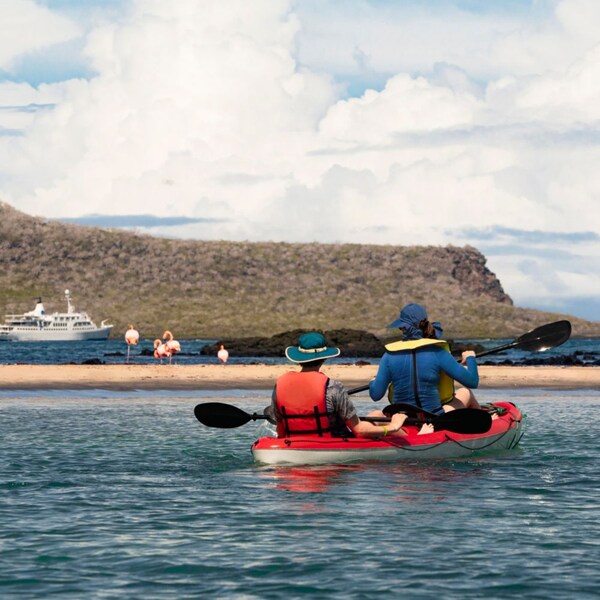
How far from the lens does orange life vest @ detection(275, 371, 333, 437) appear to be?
55.5ft

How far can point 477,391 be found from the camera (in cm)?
3900

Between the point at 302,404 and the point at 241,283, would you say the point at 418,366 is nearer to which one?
the point at 302,404

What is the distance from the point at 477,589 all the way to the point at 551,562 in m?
1.44

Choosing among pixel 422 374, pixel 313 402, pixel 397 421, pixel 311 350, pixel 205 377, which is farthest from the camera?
pixel 205 377

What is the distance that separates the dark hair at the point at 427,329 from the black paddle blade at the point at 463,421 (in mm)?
1207

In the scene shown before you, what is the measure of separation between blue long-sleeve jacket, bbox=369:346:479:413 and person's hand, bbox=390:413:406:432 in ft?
0.95

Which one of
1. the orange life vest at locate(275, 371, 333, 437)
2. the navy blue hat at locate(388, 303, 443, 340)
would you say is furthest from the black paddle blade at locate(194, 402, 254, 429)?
the navy blue hat at locate(388, 303, 443, 340)

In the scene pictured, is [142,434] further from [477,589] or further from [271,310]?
[271,310]

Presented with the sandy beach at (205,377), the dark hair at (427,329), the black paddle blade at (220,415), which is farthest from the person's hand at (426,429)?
the sandy beach at (205,377)

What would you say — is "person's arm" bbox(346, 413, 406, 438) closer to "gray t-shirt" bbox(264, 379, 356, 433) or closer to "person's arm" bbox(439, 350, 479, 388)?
"gray t-shirt" bbox(264, 379, 356, 433)

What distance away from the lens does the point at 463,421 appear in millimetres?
18266

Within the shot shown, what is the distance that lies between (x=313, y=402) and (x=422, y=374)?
1895 millimetres

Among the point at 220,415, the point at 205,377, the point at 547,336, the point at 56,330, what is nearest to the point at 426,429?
the point at 220,415

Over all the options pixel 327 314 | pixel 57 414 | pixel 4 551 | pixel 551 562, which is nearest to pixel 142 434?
pixel 57 414
